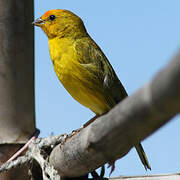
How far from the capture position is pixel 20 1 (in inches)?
154

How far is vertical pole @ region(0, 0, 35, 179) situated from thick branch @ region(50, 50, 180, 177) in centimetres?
86

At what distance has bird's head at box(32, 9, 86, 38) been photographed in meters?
5.10

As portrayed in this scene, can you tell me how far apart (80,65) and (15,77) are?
0.93 meters

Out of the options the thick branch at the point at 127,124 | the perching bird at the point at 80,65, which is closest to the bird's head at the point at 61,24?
the perching bird at the point at 80,65

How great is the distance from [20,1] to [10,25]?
0.23 meters

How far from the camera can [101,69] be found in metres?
4.82

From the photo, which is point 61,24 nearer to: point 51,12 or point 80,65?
point 51,12

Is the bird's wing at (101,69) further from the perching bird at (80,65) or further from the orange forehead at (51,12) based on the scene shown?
the orange forehead at (51,12)

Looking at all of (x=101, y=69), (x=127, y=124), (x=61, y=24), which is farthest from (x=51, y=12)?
(x=127, y=124)

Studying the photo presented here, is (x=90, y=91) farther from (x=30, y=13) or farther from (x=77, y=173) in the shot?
(x=77, y=173)

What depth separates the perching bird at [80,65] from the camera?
4.48m

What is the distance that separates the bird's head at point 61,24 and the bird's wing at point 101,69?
185mm

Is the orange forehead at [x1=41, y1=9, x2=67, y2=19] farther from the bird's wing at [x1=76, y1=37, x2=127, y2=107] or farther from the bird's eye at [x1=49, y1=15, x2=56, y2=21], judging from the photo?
the bird's wing at [x1=76, y1=37, x2=127, y2=107]

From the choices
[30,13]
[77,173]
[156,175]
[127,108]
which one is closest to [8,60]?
[30,13]
